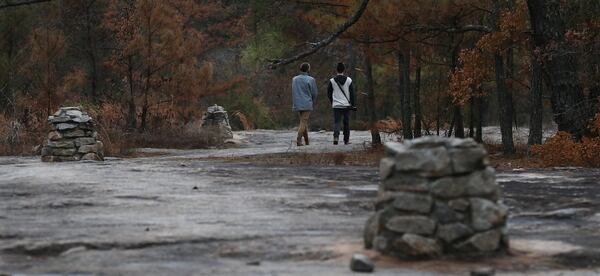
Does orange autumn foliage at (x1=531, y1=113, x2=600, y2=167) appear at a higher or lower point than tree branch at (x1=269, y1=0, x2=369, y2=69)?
lower

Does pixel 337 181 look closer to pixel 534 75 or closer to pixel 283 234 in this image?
pixel 283 234

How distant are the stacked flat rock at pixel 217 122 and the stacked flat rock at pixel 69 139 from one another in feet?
25.7

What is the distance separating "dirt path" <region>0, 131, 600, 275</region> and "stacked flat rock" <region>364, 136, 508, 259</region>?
18 cm

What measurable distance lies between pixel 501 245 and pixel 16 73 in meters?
20.4

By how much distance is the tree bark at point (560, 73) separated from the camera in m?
17.0

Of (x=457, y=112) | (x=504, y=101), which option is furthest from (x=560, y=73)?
(x=457, y=112)

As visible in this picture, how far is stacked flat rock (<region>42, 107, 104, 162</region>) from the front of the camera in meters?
16.9

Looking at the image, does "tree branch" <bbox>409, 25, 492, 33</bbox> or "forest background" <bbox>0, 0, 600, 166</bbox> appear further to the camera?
"tree branch" <bbox>409, 25, 492, 33</bbox>

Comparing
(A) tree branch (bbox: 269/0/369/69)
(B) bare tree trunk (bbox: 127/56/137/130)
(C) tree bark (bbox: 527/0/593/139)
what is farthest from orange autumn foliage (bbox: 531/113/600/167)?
(B) bare tree trunk (bbox: 127/56/137/130)

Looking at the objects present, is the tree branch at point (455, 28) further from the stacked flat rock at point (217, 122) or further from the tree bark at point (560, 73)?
the stacked flat rock at point (217, 122)

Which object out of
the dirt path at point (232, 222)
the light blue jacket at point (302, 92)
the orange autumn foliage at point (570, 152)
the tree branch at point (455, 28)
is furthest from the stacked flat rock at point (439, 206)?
the light blue jacket at point (302, 92)

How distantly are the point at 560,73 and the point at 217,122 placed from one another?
11586 millimetres

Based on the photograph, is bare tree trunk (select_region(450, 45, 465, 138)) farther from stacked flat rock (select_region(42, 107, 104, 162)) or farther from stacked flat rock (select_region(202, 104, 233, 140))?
stacked flat rock (select_region(42, 107, 104, 162))

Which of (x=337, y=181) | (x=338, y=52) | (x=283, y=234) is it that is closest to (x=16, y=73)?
(x=338, y=52)
